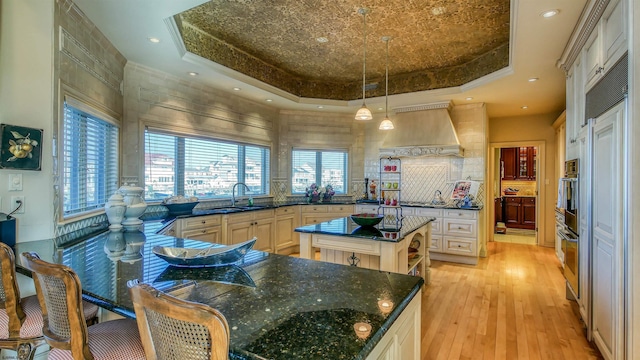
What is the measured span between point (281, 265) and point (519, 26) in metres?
2.90

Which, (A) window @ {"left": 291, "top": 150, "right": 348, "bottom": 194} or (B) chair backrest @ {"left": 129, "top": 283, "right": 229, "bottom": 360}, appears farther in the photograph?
(A) window @ {"left": 291, "top": 150, "right": 348, "bottom": 194}

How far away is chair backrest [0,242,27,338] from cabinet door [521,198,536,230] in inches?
382

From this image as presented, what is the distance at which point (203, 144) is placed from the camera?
4.66 metres

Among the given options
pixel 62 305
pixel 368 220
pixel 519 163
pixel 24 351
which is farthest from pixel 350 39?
pixel 519 163

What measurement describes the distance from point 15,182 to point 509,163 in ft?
32.9

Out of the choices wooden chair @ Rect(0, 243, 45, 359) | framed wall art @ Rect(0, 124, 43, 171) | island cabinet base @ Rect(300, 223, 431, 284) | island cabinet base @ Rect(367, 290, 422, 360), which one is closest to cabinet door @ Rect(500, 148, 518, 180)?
island cabinet base @ Rect(300, 223, 431, 284)

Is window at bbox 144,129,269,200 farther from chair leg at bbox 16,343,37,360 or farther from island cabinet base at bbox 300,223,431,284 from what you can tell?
chair leg at bbox 16,343,37,360

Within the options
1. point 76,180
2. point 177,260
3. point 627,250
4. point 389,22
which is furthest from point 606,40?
point 76,180

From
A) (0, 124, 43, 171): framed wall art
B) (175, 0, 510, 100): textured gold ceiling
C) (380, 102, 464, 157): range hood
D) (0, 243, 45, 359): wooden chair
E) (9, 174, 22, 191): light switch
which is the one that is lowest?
(0, 243, 45, 359): wooden chair

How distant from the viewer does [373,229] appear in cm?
297

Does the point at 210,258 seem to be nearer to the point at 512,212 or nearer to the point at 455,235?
the point at 455,235

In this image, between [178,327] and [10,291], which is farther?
[10,291]

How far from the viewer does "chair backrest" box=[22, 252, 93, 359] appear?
103 centimetres

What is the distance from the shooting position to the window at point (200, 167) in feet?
13.1
